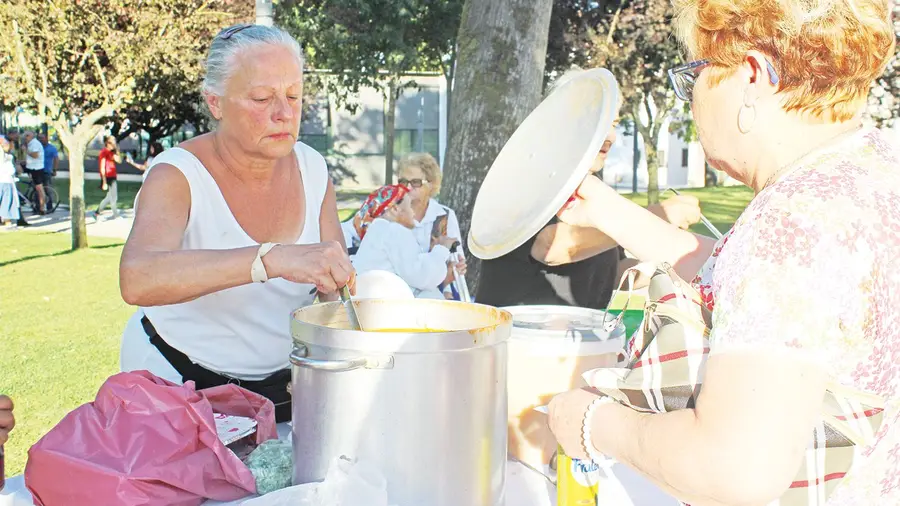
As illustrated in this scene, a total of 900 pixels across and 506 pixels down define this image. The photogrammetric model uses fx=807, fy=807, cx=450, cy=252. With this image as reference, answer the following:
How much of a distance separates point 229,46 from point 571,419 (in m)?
1.30

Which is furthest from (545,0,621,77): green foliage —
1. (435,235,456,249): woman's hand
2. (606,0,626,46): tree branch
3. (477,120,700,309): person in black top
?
(477,120,700,309): person in black top

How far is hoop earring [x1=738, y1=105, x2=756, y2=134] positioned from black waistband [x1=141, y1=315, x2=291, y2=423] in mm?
1327

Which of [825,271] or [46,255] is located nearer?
[825,271]

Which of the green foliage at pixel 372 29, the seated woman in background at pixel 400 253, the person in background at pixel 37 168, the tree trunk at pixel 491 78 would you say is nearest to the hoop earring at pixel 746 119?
the seated woman in background at pixel 400 253

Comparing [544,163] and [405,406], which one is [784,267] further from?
[544,163]

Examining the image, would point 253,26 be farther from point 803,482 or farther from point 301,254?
point 803,482

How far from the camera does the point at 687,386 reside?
3.69ft

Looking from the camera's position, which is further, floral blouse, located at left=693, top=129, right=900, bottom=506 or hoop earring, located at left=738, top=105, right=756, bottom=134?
hoop earring, located at left=738, top=105, right=756, bottom=134

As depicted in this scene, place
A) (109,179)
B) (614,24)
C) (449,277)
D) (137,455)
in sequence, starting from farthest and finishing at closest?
(109,179) < (614,24) < (449,277) < (137,455)

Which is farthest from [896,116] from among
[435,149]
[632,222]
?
[435,149]

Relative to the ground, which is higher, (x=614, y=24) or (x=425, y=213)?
(x=614, y=24)

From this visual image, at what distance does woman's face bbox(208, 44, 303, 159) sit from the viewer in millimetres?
1996

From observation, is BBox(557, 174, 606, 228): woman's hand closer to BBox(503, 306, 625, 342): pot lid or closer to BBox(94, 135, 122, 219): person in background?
BBox(503, 306, 625, 342): pot lid

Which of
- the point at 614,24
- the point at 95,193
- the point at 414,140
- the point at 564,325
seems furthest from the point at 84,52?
the point at 414,140
